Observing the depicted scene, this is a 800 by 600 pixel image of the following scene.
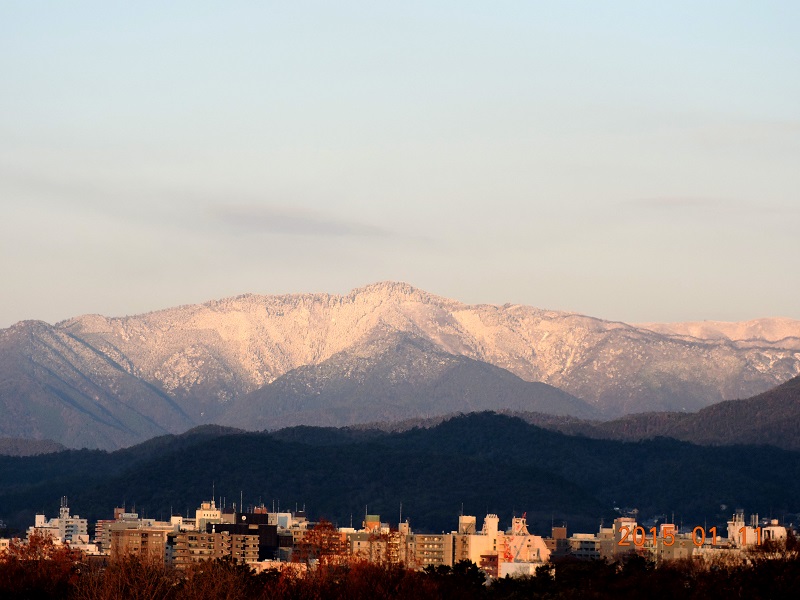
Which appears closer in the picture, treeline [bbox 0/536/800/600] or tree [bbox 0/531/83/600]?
Result: treeline [bbox 0/536/800/600]

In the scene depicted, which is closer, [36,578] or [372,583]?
[36,578]

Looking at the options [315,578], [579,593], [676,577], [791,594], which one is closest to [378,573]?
[315,578]

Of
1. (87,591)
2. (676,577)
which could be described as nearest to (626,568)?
(676,577)

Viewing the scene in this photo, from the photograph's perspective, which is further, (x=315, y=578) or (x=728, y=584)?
(x=315, y=578)

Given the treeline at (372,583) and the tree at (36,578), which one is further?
the tree at (36,578)

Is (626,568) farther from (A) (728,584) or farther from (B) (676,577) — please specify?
(A) (728,584)

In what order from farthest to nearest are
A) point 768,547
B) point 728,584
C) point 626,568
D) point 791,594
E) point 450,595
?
point 626,568
point 768,547
point 450,595
point 728,584
point 791,594

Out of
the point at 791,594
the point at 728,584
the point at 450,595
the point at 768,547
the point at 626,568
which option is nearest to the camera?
the point at 791,594
